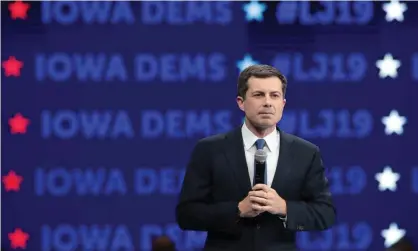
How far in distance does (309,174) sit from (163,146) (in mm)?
2601

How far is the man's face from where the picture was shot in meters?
3.02

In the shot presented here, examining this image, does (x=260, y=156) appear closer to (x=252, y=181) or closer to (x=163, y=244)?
(x=252, y=181)

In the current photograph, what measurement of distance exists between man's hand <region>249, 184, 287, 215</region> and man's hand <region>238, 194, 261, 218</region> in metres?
0.02

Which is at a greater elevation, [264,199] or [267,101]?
[267,101]

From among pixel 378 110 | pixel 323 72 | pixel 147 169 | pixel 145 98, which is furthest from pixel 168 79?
pixel 378 110

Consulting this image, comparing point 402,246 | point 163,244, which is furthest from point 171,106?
point 402,246

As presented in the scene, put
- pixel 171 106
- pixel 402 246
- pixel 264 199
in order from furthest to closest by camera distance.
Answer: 1. pixel 171 106
2. pixel 402 246
3. pixel 264 199

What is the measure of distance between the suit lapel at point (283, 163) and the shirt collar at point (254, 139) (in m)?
0.02

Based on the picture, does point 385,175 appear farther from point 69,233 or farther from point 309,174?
point 309,174

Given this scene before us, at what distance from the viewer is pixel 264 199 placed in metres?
2.85

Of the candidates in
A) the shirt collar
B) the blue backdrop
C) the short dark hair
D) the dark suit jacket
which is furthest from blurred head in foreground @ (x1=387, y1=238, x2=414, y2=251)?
the short dark hair

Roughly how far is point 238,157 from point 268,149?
0.10 m

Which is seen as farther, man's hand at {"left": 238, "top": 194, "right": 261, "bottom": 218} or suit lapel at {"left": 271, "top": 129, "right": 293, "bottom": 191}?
suit lapel at {"left": 271, "top": 129, "right": 293, "bottom": 191}

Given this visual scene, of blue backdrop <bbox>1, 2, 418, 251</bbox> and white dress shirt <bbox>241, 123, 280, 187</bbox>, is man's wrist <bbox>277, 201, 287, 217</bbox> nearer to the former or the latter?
white dress shirt <bbox>241, 123, 280, 187</bbox>
